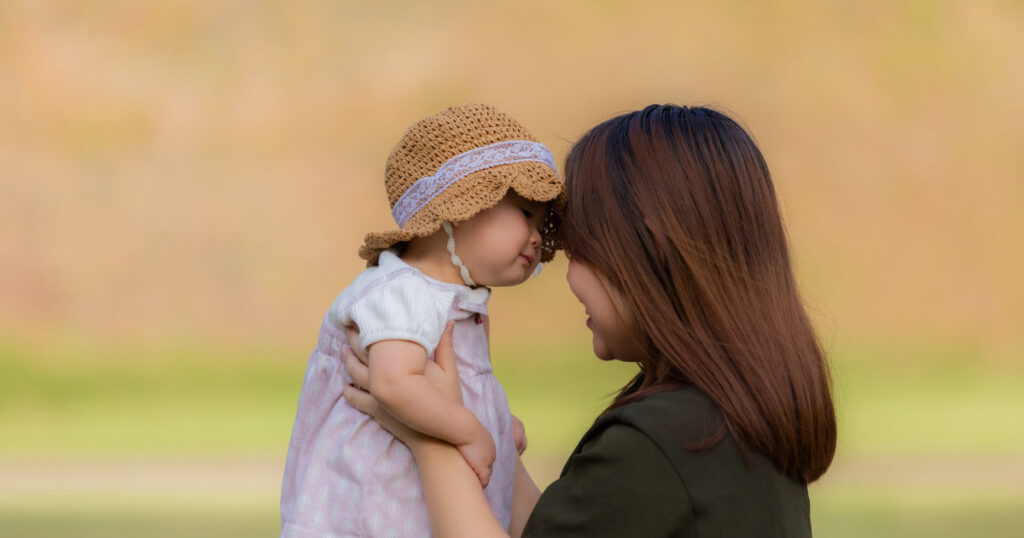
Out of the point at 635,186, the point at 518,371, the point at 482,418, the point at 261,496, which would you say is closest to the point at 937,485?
the point at 518,371

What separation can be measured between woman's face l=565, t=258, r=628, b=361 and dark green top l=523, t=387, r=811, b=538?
0.18m

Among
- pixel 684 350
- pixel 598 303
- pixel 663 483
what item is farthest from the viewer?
pixel 598 303

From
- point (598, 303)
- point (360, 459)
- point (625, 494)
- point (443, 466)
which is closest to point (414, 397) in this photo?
point (443, 466)

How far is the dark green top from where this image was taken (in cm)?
142

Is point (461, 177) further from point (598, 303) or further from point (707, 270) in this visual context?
point (707, 270)

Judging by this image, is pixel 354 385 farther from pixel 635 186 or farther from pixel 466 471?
pixel 635 186

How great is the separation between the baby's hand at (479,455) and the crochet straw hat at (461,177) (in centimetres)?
39

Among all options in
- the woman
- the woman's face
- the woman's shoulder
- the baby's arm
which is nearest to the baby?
the baby's arm

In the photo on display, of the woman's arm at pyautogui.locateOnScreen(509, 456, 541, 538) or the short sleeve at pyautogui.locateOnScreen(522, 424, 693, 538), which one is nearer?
the short sleeve at pyautogui.locateOnScreen(522, 424, 693, 538)

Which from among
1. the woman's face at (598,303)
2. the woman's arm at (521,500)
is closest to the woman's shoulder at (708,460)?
the woman's face at (598,303)

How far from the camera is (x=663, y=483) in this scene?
4.65 ft

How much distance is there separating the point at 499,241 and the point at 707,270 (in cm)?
51

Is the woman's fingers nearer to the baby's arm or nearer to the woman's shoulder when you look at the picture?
the baby's arm

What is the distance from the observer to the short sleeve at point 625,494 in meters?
1.42
